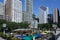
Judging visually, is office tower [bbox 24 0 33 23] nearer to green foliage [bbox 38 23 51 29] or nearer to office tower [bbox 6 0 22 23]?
office tower [bbox 6 0 22 23]

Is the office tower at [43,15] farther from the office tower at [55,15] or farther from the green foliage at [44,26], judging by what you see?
the office tower at [55,15]

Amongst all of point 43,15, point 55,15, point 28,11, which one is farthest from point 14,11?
point 55,15

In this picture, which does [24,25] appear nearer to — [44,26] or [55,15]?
[44,26]

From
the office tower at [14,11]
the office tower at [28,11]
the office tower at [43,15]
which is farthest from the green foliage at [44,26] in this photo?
the office tower at [14,11]

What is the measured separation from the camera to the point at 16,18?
334cm

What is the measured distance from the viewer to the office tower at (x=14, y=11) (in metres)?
3.32

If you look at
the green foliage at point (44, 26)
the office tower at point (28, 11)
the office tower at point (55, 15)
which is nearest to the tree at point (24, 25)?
the office tower at point (28, 11)

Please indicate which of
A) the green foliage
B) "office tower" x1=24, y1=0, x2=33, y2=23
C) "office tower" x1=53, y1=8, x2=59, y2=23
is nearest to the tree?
"office tower" x1=24, y1=0, x2=33, y2=23

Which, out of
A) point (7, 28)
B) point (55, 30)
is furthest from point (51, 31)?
point (7, 28)

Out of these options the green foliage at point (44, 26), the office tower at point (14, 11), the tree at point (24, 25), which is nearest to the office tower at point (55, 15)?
the green foliage at point (44, 26)

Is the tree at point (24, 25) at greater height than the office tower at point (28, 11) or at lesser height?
lesser

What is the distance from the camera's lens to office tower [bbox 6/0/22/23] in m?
3.32

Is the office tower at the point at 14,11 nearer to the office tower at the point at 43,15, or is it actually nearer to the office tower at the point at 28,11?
the office tower at the point at 28,11

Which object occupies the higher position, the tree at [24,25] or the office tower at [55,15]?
the office tower at [55,15]
